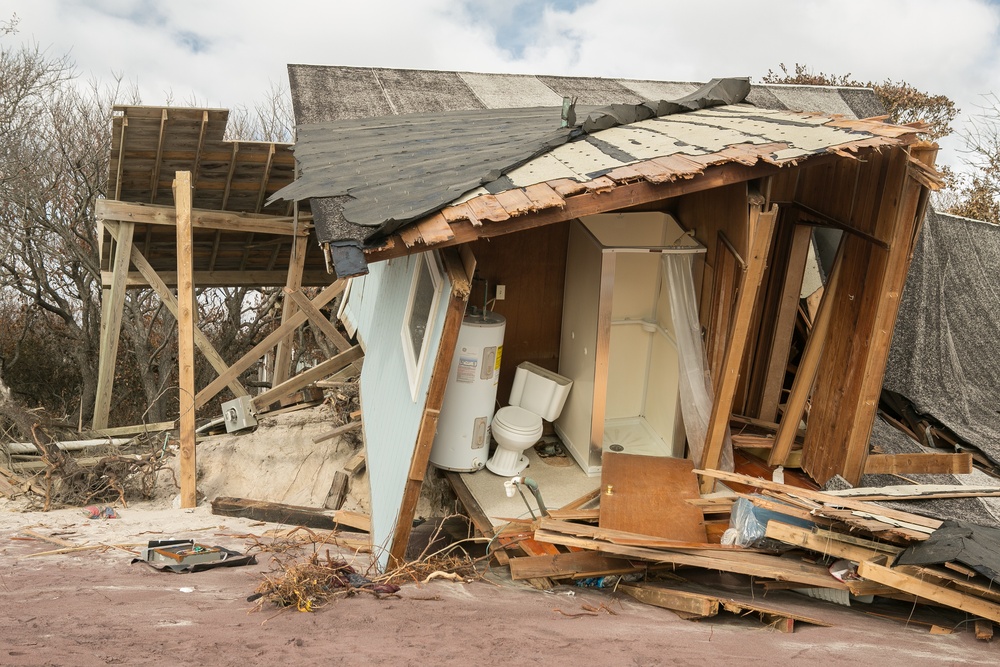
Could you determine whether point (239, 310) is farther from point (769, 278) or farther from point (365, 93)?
point (769, 278)

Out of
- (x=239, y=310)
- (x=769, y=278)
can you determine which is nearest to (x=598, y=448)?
(x=769, y=278)

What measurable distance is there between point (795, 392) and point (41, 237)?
703 inches

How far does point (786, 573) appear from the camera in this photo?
4590 millimetres

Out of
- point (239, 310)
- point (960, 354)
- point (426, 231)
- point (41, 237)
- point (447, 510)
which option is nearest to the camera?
point (426, 231)

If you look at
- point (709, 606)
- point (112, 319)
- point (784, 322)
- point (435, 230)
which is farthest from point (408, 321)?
point (112, 319)

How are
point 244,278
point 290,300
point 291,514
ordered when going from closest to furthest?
point 291,514 < point 290,300 < point 244,278

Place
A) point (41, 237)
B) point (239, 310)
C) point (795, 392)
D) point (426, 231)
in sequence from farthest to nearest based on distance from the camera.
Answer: point (239, 310), point (41, 237), point (795, 392), point (426, 231)

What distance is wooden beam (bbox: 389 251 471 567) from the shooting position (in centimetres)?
492

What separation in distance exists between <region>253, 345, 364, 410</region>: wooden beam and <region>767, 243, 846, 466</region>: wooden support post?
5.88m

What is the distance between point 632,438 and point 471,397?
5.53 feet

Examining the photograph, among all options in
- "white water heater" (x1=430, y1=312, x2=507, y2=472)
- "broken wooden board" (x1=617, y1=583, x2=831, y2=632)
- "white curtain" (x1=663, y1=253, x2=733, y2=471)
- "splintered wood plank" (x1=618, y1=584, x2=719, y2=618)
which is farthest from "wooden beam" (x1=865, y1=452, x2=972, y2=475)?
"white water heater" (x1=430, y1=312, x2=507, y2=472)

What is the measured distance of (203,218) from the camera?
34.4 ft

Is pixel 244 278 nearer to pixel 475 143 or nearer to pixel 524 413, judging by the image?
pixel 475 143

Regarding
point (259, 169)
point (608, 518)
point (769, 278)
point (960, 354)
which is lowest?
point (608, 518)
